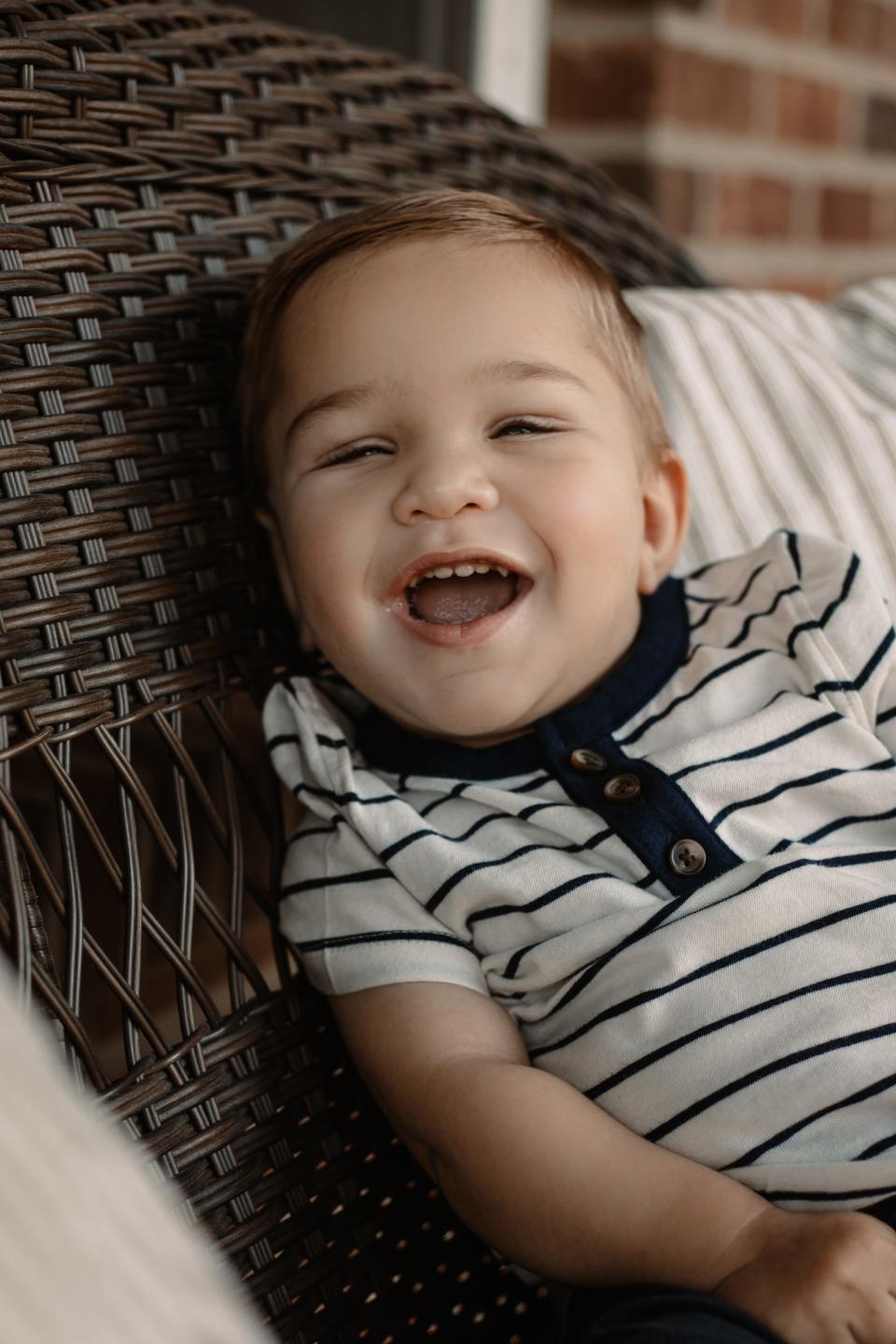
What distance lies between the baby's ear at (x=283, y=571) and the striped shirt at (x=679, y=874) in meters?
0.04

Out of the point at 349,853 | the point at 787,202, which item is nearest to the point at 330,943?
the point at 349,853

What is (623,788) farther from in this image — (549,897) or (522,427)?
(522,427)

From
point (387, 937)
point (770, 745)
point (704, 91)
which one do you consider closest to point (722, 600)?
point (770, 745)

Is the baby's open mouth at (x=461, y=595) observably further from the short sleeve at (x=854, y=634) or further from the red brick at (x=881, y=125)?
the red brick at (x=881, y=125)

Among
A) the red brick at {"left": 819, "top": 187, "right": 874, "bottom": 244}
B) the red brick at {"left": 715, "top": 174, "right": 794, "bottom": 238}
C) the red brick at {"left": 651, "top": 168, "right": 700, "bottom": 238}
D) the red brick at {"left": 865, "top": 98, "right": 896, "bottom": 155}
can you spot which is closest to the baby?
the red brick at {"left": 651, "top": 168, "right": 700, "bottom": 238}

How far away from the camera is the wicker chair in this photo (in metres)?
0.75

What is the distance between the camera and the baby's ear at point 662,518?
0.97m

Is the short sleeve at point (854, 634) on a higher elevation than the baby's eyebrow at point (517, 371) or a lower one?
lower

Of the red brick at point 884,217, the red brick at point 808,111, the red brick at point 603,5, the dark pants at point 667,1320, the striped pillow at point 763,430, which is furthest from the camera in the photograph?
the red brick at point 884,217

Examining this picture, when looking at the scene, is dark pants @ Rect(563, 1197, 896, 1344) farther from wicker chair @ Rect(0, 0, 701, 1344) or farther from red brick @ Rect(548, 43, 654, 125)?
red brick @ Rect(548, 43, 654, 125)

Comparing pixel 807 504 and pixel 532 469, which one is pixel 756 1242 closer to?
pixel 532 469

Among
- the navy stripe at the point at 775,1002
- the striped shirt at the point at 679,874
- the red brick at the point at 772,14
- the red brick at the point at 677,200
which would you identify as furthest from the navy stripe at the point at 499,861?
the red brick at the point at 772,14

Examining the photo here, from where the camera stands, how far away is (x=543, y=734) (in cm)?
86

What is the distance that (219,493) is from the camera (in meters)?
0.90
